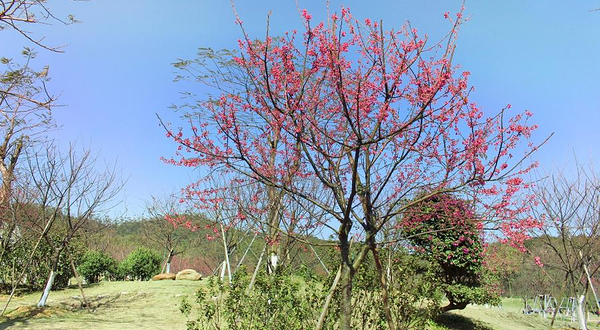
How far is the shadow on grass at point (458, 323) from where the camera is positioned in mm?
10812

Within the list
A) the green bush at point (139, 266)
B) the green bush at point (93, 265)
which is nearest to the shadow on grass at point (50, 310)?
the green bush at point (93, 265)

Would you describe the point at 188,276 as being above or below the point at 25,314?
above

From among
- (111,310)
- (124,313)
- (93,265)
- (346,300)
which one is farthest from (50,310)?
(93,265)

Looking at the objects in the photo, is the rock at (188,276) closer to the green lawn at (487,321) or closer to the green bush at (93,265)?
the green bush at (93,265)

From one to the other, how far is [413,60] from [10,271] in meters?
13.9

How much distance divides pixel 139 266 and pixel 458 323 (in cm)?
1271

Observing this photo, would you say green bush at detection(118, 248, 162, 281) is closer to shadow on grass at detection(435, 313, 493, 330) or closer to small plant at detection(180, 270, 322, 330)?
shadow on grass at detection(435, 313, 493, 330)

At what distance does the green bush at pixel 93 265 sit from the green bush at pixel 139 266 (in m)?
0.61

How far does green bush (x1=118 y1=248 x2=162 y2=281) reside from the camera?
1672 cm

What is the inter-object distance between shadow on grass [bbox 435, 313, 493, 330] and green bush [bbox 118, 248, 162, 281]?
12.0 meters

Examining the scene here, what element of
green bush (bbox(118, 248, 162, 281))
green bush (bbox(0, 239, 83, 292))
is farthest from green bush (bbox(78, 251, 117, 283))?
green bush (bbox(0, 239, 83, 292))

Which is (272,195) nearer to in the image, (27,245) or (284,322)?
(284,322)

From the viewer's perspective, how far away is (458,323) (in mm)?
11164

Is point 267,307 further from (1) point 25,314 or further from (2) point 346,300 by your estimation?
(1) point 25,314
